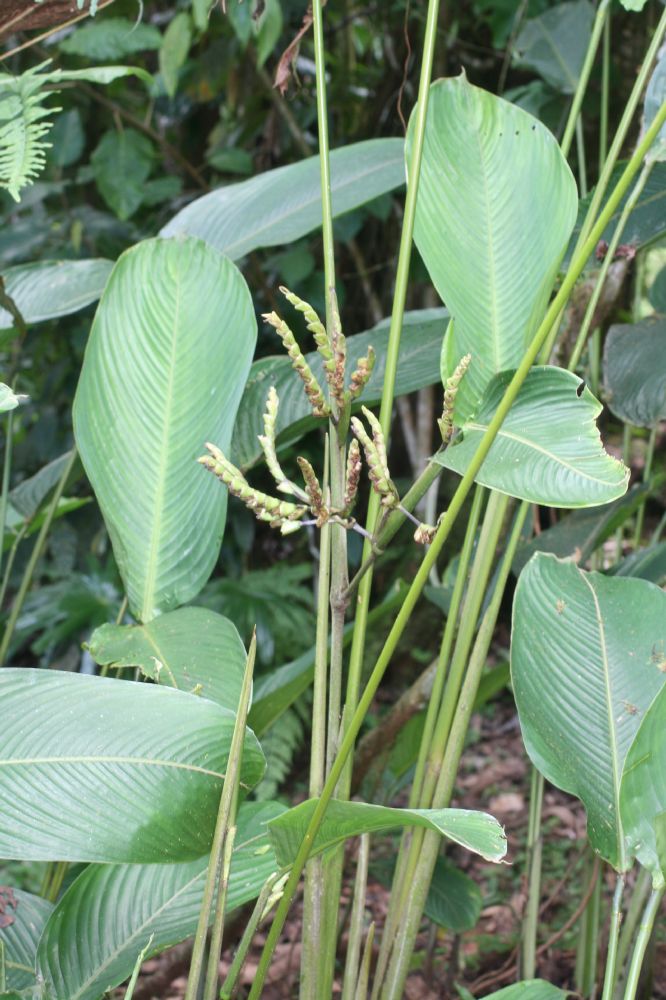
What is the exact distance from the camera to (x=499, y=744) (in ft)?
6.84

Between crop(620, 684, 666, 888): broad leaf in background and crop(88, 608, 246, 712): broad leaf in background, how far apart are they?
23cm

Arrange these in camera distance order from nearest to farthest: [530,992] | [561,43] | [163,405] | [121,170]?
[530,992], [163,405], [561,43], [121,170]

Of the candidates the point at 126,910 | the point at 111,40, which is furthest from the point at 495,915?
the point at 111,40

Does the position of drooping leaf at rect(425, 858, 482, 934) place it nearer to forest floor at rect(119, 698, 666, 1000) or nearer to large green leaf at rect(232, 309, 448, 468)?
forest floor at rect(119, 698, 666, 1000)

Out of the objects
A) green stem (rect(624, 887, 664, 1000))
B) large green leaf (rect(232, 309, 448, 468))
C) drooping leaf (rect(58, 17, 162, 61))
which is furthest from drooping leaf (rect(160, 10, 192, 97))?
green stem (rect(624, 887, 664, 1000))

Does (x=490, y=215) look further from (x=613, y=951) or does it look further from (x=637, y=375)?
(x=613, y=951)

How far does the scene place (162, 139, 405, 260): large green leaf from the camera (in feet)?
2.82

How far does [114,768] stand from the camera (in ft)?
1.57

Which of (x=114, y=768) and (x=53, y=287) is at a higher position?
(x=53, y=287)

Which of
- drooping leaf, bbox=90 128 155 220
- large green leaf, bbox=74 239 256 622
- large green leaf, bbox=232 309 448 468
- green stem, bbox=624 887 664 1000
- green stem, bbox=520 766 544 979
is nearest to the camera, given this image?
green stem, bbox=624 887 664 1000

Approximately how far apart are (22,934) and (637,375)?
→ 0.70 m

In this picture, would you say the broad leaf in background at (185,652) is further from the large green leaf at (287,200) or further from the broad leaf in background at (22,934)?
the large green leaf at (287,200)

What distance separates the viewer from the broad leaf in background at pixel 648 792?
0.48 metres

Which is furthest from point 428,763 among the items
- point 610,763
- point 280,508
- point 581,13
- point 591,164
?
point 591,164
